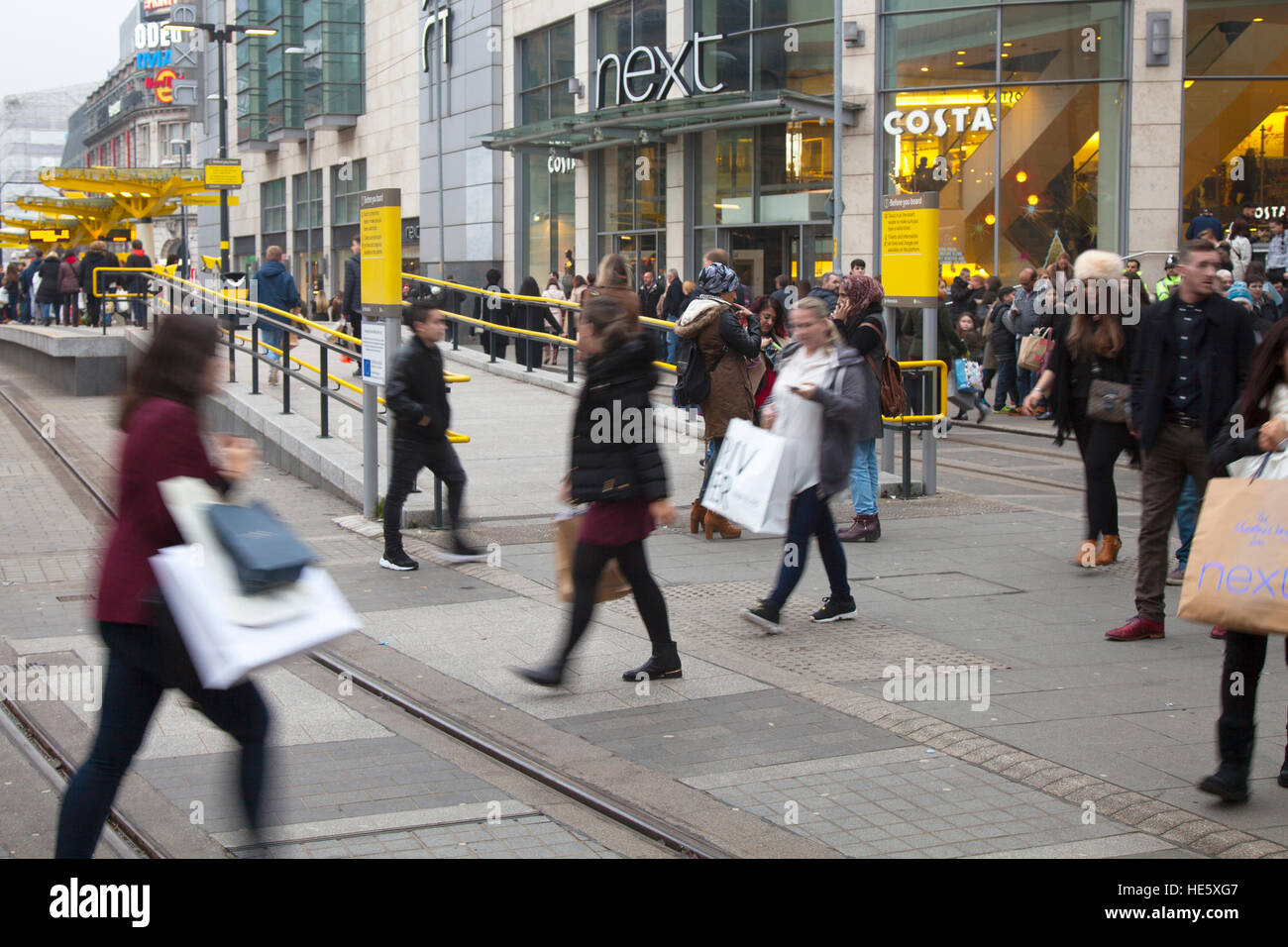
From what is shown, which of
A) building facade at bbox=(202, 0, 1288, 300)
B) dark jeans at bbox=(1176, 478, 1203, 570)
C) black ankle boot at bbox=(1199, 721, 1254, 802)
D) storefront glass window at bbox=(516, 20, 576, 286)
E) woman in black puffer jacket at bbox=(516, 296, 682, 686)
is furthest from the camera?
storefront glass window at bbox=(516, 20, 576, 286)

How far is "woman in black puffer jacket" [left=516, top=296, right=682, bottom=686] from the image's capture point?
6.07m

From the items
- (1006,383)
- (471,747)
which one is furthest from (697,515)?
(1006,383)

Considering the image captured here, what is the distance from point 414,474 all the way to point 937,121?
17226 mm

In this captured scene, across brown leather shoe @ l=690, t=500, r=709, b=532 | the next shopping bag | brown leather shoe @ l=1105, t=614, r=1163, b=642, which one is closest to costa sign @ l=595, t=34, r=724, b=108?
the next shopping bag

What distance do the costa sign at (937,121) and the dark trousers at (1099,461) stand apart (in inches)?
638

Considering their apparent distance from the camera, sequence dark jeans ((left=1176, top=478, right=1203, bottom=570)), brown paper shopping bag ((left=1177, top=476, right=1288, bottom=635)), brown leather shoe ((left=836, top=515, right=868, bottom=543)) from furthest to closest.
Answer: brown leather shoe ((left=836, top=515, right=868, bottom=543)) → dark jeans ((left=1176, top=478, right=1203, bottom=570)) → brown paper shopping bag ((left=1177, top=476, right=1288, bottom=635))

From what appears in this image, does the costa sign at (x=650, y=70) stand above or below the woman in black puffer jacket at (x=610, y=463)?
above

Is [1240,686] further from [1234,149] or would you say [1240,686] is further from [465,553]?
[1234,149]

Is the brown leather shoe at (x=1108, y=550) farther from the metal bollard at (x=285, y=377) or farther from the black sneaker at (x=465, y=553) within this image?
the metal bollard at (x=285, y=377)

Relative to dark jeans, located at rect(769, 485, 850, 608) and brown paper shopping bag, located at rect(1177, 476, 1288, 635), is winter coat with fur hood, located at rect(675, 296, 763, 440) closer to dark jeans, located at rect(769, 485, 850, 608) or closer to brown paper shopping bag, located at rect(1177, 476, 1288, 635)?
dark jeans, located at rect(769, 485, 850, 608)

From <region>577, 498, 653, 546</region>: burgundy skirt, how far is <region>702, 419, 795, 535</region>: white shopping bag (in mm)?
933

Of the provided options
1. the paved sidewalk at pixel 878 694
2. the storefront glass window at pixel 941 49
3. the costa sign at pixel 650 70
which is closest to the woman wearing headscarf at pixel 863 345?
the paved sidewalk at pixel 878 694

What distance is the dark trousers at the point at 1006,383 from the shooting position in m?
19.2

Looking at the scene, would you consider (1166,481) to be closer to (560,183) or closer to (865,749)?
(865,749)
